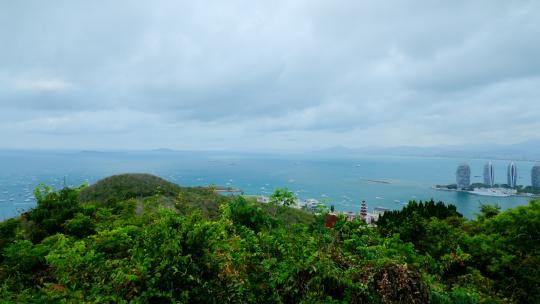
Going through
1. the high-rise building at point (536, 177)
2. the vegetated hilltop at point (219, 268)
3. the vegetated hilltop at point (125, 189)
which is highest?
the vegetated hilltop at point (219, 268)

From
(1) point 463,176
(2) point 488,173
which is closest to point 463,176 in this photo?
(1) point 463,176

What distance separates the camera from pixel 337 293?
3.44m

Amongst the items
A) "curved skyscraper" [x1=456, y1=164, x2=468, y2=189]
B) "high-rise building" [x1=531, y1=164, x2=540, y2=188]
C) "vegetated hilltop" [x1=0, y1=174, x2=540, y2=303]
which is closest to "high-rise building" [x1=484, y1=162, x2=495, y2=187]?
"curved skyscraper" [x1=456, y1=164, x2=468, y2=189]

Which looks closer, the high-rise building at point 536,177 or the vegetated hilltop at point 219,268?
the vegetated hilltop at point 219,268

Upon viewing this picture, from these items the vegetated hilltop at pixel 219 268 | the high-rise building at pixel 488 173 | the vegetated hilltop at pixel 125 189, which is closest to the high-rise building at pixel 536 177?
the high-rise building at pixel 488 173

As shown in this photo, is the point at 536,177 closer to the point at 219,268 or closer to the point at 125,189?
the point at 125,189

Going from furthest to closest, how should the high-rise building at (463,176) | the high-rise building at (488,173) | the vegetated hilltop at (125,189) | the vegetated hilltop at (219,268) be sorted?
the high-rise building at (488,173) → the high-rise building at (463,176) → the vegetated hilltop at (125,189) → the vegetated hilltop at (219,268)

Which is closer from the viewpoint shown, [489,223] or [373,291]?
[373,291]

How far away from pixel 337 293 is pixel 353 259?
1.87 ft

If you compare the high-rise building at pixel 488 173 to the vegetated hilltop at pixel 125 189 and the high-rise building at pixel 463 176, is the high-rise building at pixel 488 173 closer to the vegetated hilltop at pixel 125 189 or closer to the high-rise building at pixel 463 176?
the high-rise building at pixel 463 176

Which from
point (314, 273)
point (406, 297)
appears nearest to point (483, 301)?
point (406, 297)

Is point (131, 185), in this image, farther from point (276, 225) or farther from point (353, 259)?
point (353, 259)

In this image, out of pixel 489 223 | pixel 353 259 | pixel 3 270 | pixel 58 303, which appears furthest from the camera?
pixel 489 223

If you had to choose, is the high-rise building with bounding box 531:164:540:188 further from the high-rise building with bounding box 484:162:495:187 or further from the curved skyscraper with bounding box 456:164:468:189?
the curved skyscraper with bounding box 456:164:468:189
